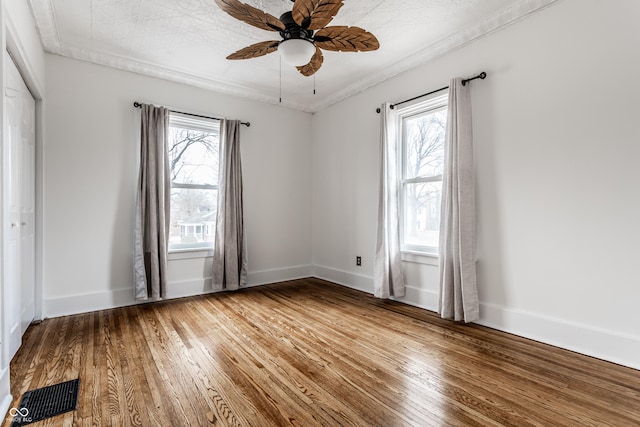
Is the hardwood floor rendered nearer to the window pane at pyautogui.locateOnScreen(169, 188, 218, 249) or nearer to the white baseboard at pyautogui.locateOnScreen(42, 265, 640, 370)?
the white baseboard at pyautogui.locateOnScreen(42, 265, 640, 370)

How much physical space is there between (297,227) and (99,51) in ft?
10.5

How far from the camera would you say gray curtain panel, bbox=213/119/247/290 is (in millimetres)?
4184

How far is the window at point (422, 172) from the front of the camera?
347 cm

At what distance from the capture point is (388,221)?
3732 mm

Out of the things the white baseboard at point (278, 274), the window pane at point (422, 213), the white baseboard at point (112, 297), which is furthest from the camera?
the white baseboard at point (278, 274)

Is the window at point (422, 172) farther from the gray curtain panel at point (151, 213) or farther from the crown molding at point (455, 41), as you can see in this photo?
the gray curtain panel at point (151, 213)

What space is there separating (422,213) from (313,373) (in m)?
2.21

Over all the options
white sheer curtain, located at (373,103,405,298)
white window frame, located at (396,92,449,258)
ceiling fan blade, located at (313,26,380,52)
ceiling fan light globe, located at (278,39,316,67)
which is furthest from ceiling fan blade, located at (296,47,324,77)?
white window frame, located at (396,92,449,258)

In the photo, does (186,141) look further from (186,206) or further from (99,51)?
(99,51)

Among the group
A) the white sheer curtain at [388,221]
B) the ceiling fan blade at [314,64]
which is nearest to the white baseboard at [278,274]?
the white sheer curtain at [388,221]

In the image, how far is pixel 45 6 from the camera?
2.64 meters

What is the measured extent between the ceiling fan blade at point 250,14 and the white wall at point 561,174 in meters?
1.99

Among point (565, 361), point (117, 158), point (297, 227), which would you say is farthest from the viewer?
point (297, 227)

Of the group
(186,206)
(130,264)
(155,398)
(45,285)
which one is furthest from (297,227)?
(155,398)
